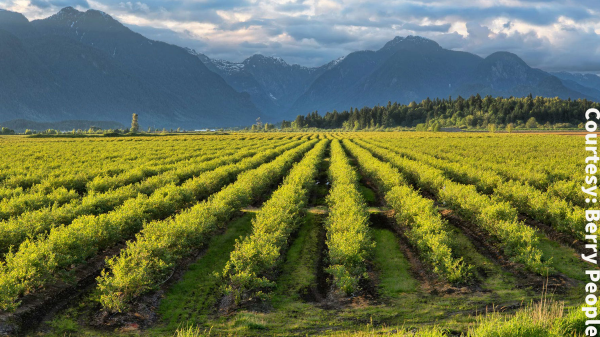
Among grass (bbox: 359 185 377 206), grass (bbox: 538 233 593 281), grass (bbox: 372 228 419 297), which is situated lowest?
grass (bbox: 372 228 419 297)

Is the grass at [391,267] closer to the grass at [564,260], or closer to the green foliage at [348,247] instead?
the green foliage at [348,247]

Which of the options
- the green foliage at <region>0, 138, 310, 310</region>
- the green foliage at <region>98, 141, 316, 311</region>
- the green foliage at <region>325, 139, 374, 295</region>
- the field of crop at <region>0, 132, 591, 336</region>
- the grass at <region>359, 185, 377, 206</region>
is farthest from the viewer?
the grass at <region>359, 185, 377, 206</region>

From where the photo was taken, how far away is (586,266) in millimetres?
13961

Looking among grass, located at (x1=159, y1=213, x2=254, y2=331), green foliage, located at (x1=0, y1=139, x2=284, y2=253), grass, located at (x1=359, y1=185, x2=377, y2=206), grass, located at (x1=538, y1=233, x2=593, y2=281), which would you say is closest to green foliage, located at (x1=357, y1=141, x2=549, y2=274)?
grass, located at (x1=538, y1=233, x2=593, y2=281)

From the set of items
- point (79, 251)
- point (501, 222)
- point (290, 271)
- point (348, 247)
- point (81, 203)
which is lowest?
point (290, 271)

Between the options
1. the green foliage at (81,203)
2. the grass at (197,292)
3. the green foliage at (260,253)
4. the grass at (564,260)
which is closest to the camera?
the grass at (197,292)

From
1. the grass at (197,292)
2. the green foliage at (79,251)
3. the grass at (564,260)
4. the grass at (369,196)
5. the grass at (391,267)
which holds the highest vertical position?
the green foliage at (79,251)

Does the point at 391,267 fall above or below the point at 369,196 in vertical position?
below

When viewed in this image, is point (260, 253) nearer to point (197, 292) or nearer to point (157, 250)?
point (197, 292)

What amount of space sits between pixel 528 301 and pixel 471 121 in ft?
603

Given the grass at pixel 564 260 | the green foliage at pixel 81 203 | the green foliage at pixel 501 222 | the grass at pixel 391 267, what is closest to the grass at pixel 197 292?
the grass at pixel 391 267

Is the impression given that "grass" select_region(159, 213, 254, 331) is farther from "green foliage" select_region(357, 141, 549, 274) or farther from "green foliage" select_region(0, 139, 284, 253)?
"green foliage" select_region(357, 141, 549, 274)

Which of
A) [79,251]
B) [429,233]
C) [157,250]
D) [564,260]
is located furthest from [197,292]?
[564,260]

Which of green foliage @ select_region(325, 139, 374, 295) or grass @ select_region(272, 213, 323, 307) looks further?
grass @ select_region(272, 213, 323, 307)
